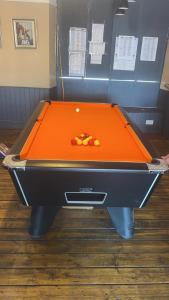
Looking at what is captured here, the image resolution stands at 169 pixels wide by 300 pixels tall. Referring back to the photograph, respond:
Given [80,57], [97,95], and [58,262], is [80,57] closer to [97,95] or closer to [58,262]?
[97,95]

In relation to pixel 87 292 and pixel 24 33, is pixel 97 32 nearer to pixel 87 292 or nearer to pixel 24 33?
pixel 24 33

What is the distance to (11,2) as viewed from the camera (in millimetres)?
3428

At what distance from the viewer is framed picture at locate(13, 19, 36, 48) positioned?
3527 mm

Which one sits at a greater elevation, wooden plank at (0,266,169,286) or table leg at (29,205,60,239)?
table leg at (29,205,60,239)

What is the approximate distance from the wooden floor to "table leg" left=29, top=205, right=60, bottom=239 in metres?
0.06

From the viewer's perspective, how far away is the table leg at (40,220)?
1.81 metres

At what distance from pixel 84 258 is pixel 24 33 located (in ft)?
10.7

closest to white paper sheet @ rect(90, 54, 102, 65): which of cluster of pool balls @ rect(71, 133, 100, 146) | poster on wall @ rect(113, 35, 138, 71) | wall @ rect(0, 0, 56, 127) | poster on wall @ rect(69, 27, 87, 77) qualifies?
poster on wall @ rect(69, 27, 87, 77)

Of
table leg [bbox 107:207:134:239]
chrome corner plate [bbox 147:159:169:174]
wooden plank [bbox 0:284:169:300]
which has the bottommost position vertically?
wooden plank [bbox 0:284:169:300]

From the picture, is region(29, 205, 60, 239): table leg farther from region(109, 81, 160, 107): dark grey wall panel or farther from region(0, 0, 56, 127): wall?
region(109, 81, 160, 107): dark grey wall panel

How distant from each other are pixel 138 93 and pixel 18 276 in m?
3.51

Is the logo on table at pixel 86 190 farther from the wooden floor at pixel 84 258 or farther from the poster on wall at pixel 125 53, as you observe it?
the poster on wall at pixel 125 53

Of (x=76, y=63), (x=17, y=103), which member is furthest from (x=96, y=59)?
(x=17, y=103)

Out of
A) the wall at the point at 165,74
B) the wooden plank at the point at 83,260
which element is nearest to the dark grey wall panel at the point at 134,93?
the wall at the point at 165,74
